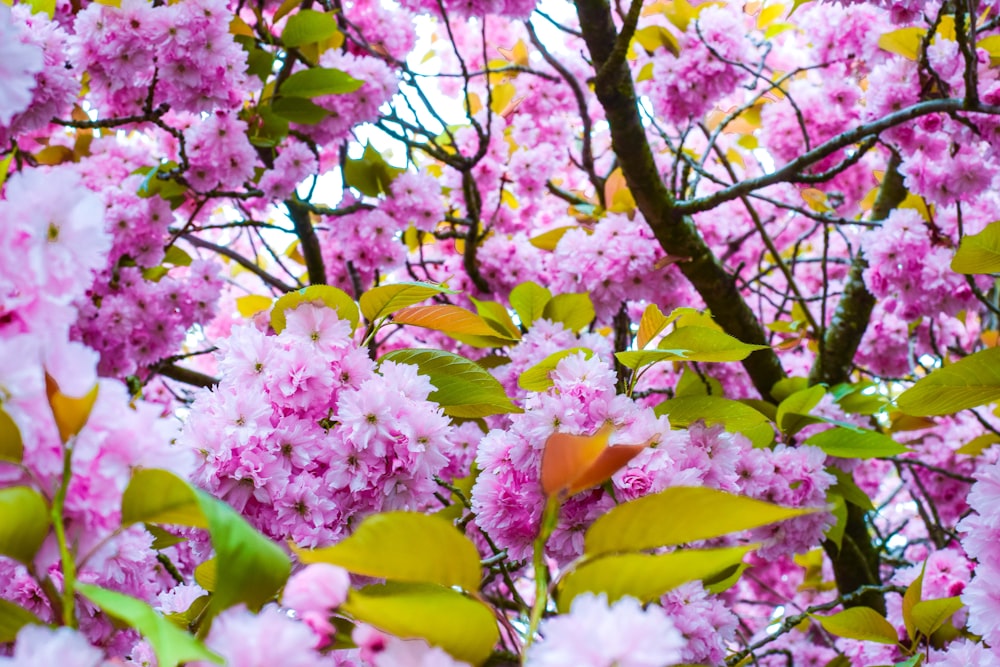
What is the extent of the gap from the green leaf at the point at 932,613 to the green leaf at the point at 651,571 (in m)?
1.01

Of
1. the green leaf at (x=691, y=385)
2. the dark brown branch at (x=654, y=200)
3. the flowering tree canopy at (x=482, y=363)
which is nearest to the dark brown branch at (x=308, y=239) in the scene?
the flowering tree canopy at (x=482, y=363)

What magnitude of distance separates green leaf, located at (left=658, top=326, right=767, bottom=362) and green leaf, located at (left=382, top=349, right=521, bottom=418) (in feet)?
0.96

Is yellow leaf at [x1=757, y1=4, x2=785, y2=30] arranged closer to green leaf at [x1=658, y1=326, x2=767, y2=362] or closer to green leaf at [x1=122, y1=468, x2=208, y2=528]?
green leaf at [x1=658, y1=326, x2=767, y2=362]

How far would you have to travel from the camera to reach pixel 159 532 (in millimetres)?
1211

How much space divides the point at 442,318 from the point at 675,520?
30.0 inches

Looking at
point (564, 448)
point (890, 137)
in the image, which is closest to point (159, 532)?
point (564, 448)

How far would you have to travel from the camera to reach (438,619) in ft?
2.09

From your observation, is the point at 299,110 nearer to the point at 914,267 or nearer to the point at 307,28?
the point at 307,28

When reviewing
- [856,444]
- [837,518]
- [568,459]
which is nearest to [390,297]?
[568,459]

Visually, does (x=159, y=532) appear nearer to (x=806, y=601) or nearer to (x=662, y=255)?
(x=662, y=255)

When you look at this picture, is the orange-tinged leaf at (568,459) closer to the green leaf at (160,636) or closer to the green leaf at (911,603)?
the green leaf at (160,636)

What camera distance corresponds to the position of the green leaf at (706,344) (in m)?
1.34

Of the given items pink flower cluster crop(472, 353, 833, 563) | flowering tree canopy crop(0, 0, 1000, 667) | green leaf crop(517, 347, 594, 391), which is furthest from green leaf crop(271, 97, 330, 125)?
pink flower cluster crop(472, 353, 833, 563)

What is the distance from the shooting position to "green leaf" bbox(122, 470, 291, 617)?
62 centimetres
